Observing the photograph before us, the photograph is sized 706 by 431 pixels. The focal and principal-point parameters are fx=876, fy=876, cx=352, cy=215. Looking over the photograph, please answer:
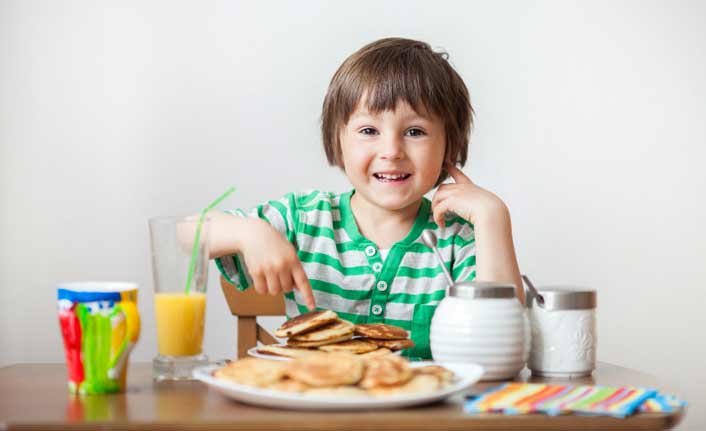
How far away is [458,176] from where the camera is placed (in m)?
1.50

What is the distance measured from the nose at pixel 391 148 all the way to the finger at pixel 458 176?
0.36 ft

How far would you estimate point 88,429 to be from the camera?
724 millimetres

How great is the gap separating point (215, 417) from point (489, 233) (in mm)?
663

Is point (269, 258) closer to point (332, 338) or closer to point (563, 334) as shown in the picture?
point (332, 338)

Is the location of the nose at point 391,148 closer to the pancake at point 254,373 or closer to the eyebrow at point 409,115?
the eyebrow at point 409,115

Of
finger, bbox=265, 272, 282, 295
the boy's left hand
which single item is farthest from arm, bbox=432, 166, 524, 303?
finger, bbox=265, 272, 282, 295

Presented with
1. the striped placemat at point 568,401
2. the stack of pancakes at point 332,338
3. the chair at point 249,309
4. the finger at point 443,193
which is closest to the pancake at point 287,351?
the stack of pancakes at point 332,338

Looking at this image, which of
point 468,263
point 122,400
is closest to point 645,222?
point 468,263

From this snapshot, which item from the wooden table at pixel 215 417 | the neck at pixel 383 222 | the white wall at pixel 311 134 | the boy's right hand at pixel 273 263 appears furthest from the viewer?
the white wall at pixel 311 134

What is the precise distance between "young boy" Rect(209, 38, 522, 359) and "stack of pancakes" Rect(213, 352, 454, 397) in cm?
55

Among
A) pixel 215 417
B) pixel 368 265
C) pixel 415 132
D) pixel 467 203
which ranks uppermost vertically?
pixel 415 132

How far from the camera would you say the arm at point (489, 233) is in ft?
4.22

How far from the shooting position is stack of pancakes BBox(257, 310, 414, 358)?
1.01m

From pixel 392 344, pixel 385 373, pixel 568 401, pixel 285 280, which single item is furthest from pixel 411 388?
pixel 285 280
